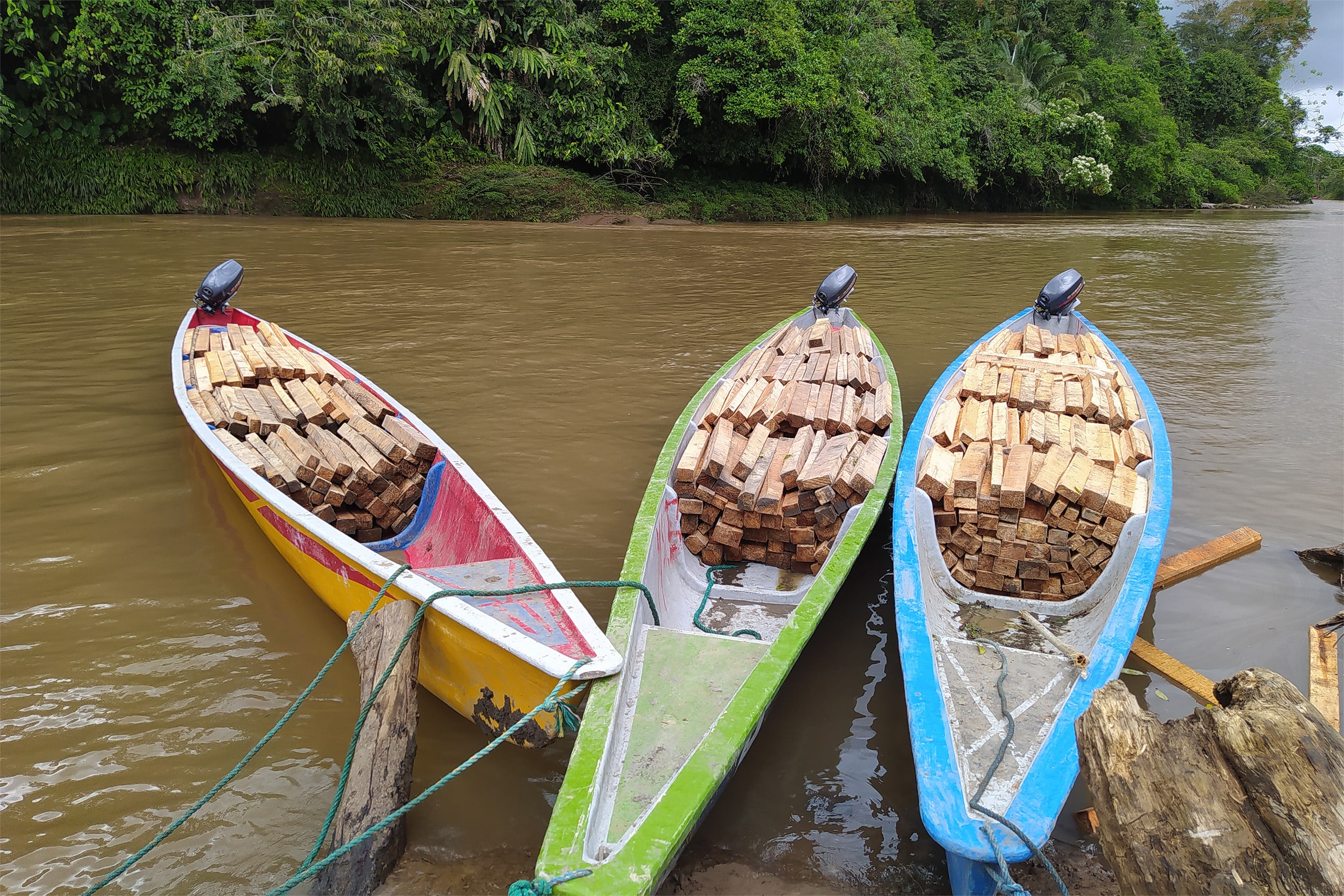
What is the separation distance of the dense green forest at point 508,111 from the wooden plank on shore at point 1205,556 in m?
17.9

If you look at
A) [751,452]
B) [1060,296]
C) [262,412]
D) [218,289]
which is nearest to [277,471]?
[262,412]

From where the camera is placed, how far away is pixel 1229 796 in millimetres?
1930

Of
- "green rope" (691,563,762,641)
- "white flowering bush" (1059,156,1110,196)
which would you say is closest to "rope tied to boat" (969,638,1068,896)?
"green rope" (691,563,762,641)

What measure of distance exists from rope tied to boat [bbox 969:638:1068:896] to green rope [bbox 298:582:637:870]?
1.34 metres

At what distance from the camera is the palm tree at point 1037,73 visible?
31.1m

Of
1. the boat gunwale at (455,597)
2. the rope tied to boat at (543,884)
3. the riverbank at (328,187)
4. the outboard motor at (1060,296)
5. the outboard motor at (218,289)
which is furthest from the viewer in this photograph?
the riverbank at (328,187)

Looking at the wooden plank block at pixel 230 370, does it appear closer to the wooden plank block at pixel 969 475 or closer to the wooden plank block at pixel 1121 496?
the wooden plank block at pixel 969 475

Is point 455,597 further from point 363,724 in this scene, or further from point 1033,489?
point 1033,489

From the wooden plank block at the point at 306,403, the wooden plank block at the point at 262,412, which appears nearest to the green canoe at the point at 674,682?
the wooden plank block at the point at 306,403

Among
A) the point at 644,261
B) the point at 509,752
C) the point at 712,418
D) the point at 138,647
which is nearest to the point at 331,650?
the point at 138,647

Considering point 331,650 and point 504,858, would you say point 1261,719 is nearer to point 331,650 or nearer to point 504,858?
point 504,858

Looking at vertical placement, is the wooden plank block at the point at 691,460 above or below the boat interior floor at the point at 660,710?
above

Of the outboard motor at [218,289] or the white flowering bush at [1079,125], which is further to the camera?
the white flowering bush at [1079,125]

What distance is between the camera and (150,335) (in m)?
8.40
